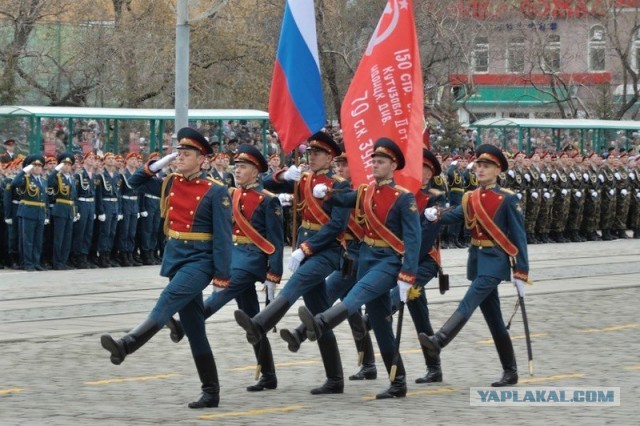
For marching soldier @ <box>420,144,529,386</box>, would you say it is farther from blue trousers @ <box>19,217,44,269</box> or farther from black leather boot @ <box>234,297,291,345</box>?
blue trousers @ <box>19,217,44,269</box>

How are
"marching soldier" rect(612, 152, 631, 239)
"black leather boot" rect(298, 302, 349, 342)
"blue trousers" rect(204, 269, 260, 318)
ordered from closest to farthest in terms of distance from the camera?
1. "black leather boot" rect(298, 302, 349, 342)
2. "blue trousers" rect(204, 269, 260, 318)
3. "marching soldier" rect(612, 152, 631, 239)

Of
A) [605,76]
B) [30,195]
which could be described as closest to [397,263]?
[30,195]

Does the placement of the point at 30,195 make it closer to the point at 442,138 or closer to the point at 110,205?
the point at 110,205

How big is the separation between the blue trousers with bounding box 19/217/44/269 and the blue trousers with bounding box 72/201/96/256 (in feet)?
2.23

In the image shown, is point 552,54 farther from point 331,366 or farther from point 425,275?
point 331,366

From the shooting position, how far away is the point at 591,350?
46.6ft

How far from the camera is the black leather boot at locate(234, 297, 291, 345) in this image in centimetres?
1106

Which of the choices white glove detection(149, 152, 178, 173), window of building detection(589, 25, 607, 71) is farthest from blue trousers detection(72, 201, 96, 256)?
window of building detection(589, 25, 607, 71)

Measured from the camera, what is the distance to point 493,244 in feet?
39.6

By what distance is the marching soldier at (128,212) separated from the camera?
24.1m

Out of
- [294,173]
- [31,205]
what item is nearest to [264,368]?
[294,173]

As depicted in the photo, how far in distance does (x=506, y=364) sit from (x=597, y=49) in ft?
126

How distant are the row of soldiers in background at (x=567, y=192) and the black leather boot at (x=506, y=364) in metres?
16.7

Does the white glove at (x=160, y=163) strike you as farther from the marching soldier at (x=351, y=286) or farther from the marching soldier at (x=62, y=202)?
the marching soldier at (x=62, y=202)
